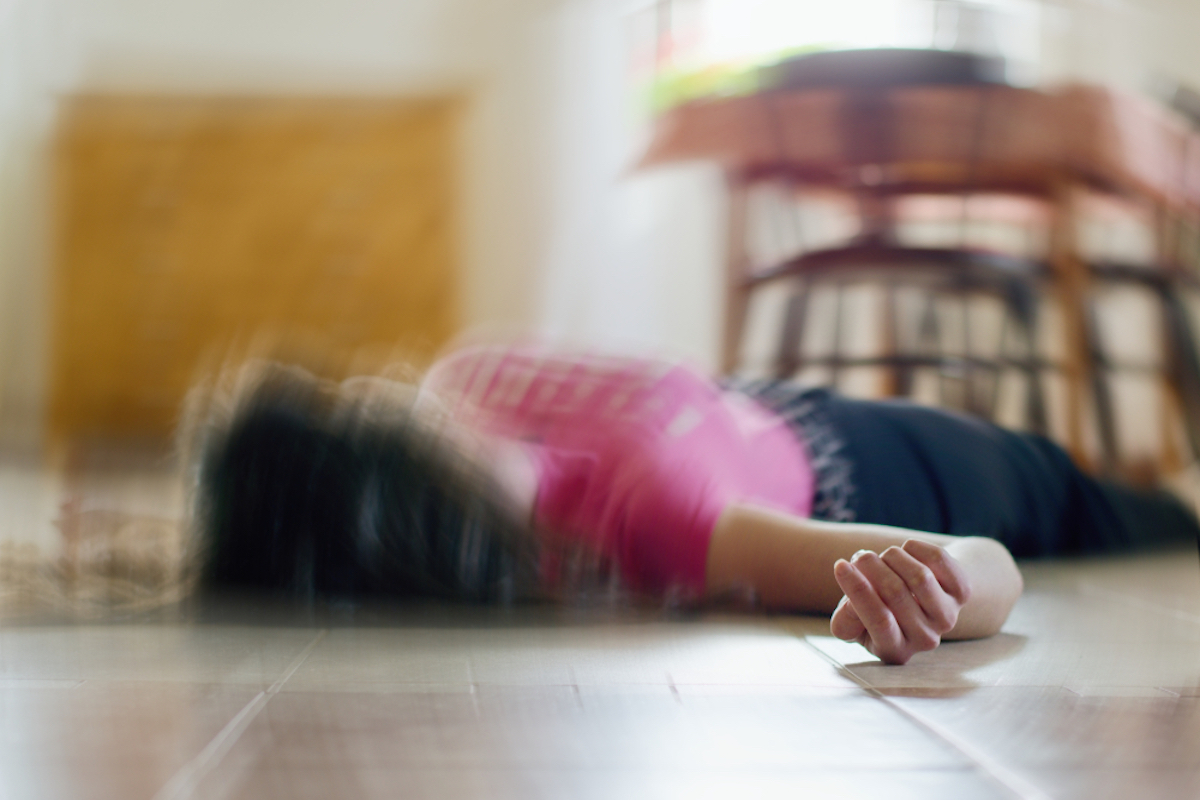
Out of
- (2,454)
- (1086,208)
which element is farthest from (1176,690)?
(2,454)

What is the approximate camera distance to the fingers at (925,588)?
2.10 feet

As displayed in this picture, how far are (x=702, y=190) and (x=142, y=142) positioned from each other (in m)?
2.07

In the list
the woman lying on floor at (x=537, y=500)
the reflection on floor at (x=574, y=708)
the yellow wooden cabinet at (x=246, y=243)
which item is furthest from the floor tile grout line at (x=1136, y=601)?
the yellow wooden cabinet at (x=246, y=243)

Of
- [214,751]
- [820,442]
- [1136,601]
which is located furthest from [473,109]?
[214,751]

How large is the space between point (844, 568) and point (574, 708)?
171mm

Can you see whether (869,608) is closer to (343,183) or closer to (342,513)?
(342,513)

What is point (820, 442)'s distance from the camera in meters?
1.14

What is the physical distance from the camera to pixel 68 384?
435 cm

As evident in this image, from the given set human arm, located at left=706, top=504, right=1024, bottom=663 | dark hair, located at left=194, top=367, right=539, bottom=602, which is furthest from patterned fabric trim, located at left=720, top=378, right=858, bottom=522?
dark hair, located at left=194, top=367, right=539, bottom=602

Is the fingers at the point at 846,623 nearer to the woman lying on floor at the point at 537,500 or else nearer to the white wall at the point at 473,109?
the woman lying on floor at the point at 537,500

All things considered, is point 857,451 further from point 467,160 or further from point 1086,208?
point 467,160

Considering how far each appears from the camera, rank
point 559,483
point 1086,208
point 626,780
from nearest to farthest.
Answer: point 626,780
point 559,483
point 1086,208

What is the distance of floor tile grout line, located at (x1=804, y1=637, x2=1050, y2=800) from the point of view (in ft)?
1.49

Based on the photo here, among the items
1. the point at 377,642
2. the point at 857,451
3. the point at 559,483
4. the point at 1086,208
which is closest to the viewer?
the point at 377,642
